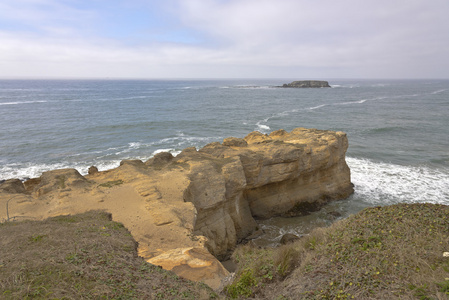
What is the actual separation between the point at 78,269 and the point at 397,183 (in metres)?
27.2

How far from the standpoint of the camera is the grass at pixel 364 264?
6391 millimetres

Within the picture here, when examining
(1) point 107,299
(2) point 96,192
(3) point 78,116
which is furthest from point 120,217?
(3) point 78,116

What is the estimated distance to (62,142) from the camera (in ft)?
119

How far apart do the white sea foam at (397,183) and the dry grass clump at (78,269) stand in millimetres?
20694

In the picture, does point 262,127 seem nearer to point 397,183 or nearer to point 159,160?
point 397,183

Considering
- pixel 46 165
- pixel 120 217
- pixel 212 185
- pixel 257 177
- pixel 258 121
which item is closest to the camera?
pixel 120 217

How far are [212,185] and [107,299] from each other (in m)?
10.2

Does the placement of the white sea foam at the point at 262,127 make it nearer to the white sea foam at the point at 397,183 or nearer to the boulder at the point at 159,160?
the white sea foam at the point at 397,183

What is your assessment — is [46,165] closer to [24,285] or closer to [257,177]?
[257,177]

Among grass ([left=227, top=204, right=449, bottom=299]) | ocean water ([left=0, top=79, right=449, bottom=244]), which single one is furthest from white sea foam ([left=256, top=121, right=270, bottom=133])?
grass ([left=227, top=204, right=449, bottom=299])

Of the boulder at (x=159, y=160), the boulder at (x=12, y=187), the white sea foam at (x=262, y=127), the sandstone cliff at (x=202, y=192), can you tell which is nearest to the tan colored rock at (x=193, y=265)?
the sandstone cliff at (x=202, y=192)

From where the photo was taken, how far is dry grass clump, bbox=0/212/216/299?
5918 millimetres

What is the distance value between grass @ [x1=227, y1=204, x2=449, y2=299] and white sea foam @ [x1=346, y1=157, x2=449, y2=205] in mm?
14287

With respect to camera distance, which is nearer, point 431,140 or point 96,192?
point 96,192
